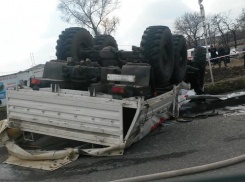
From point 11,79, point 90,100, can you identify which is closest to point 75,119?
point 90,100

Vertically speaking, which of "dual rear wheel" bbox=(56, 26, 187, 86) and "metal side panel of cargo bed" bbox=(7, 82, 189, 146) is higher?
"dual rear wheel" bbox=(56, 26, 187, 86)

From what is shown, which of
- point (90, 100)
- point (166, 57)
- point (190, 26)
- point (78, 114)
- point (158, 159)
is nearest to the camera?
point (158, 159)

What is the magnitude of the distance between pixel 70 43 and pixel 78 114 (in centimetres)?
181

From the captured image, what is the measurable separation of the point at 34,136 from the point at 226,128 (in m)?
3.46

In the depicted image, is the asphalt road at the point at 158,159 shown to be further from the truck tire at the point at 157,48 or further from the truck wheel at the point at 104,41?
the truck wheel at the point at 104,41

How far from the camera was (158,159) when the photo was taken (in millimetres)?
4691

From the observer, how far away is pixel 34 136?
606 centimetres

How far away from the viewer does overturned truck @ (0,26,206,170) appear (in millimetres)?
4738

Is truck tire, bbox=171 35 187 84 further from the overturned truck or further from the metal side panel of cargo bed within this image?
the metal side panel of cargo bed

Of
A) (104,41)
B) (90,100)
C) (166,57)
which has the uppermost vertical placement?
(104,41)

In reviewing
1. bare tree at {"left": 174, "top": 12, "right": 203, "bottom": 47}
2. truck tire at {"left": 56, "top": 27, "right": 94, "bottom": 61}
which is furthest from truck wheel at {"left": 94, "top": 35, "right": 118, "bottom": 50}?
bare tree at {"left": 174, "top": 12, "right": 203, "bottom": 47}

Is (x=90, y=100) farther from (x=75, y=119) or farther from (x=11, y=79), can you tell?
(x=11, y=79)

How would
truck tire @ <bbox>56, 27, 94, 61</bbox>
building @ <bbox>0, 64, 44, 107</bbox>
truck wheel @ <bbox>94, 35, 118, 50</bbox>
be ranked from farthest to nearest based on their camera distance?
building @ <bbox>0, 64, 44, 107</bbox>
truck wheel @ <bbox>94, 35, 118, 50</bbox>
truck tire @ <bbox>56, 27, 94, 61</bbox>

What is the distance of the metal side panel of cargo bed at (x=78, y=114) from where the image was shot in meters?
4.68
